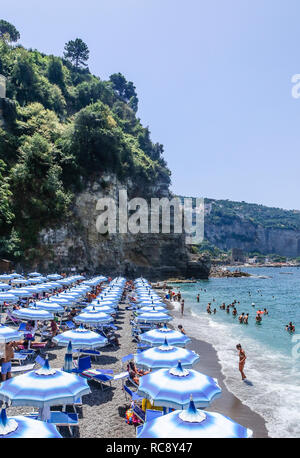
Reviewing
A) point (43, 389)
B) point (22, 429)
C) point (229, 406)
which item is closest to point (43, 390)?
point (43, 389)

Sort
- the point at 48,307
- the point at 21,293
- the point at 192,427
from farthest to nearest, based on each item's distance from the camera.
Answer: the point at 21,293
the point at 48,307
the point at 192,427

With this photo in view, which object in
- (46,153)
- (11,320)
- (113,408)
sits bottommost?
(113,408)

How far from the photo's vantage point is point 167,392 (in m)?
7.52

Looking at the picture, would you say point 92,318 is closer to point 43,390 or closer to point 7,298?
point 7,298

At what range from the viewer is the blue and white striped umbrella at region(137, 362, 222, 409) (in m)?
7.36

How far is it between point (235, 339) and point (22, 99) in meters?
60.1

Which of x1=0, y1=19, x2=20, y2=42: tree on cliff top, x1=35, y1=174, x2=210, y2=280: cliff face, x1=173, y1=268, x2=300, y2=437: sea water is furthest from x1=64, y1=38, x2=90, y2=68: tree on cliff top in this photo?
x1=173, y1=268, x2=300, y2=437: sea water

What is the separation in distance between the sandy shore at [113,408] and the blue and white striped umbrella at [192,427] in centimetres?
366

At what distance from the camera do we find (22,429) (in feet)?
16.8

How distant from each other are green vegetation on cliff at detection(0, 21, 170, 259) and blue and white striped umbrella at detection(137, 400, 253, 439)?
36.9 meters

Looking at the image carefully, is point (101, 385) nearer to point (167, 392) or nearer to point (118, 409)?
point (118, 409)

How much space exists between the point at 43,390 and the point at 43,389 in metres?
0.03

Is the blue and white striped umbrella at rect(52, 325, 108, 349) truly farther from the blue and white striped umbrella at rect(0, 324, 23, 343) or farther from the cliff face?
the cliff face
